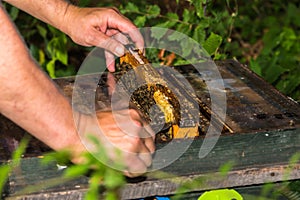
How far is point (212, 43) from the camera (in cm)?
328

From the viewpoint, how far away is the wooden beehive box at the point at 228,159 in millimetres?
1899

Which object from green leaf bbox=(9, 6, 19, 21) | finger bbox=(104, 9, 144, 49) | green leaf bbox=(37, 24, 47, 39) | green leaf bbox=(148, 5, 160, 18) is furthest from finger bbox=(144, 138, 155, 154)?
green leaf bbox=(37, 24, 47, 39)

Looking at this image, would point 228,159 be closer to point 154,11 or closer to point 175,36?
point 175,36

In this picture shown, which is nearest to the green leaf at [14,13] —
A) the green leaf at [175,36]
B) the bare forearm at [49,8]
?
the green leaf at [175,36]

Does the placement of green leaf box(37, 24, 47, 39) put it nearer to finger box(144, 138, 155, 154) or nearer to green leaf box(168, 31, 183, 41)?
green leaf box(168, 31, 183, 41)

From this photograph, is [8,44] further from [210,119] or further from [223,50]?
[223,50]

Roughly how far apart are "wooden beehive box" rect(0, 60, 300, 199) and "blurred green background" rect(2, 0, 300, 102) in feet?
3.48

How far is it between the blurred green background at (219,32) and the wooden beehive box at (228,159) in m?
1.06

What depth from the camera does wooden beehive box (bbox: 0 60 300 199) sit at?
1899 mm

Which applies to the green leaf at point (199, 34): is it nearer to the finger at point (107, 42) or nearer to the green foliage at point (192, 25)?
the green foliage at point (192, 25)

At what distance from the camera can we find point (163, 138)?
2080 mm

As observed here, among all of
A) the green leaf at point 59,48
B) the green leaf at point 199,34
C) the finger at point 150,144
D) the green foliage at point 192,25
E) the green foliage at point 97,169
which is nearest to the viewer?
the green foliage at point 97,169

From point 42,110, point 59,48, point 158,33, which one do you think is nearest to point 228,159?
point 42,110

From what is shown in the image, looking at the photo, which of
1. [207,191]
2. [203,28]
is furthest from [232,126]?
[203,28]
